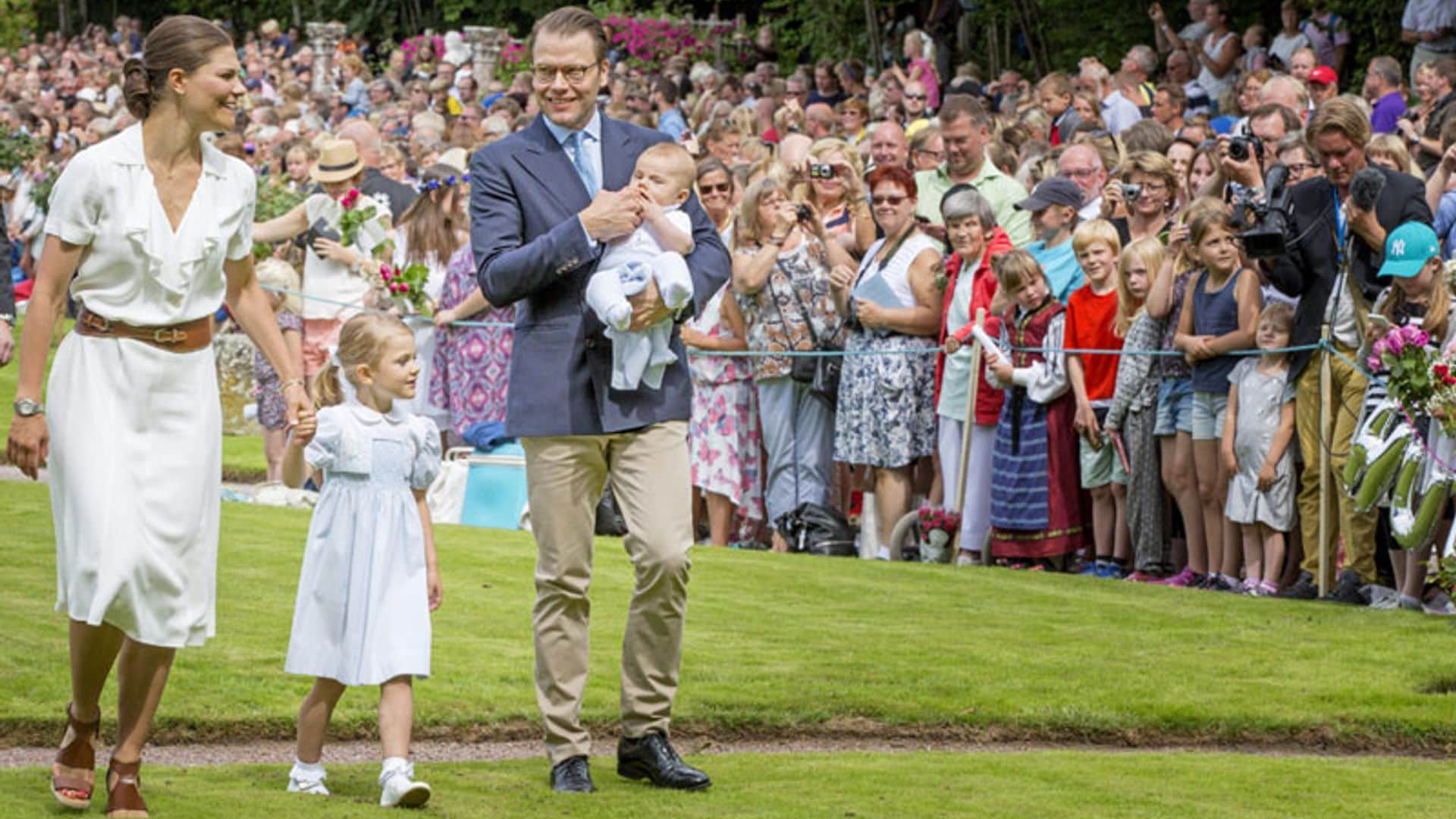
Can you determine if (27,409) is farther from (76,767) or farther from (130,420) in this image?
(76,767)

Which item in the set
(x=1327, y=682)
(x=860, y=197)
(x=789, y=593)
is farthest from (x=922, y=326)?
(x=1327, y=682)

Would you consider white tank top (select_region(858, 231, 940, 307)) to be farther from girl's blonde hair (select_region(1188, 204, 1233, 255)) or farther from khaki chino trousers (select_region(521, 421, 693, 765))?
khaki chino trousers (select_region(521, 421, 693, 765))

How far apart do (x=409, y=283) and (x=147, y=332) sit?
8.83m

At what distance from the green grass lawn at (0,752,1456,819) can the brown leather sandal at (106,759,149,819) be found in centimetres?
7

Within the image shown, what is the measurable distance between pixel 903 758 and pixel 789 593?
11.8ft

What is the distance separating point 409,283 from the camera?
15.2 meters

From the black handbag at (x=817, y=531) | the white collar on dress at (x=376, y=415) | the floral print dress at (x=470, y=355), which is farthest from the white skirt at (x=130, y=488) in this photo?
the floral print dress at (x=470, y=355)

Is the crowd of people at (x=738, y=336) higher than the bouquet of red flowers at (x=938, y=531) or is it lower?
higher

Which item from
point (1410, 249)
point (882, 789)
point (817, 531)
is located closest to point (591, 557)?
point (882, 789)

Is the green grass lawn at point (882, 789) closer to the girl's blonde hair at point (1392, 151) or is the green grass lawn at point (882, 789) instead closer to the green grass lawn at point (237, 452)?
the girl's blonde hair at point (1392, 151)

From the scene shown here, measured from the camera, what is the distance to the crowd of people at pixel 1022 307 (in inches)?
452

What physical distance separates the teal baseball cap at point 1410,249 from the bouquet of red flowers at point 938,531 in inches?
125

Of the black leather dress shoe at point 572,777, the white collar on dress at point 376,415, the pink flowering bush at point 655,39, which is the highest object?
the pink flowering bush at point 655,39

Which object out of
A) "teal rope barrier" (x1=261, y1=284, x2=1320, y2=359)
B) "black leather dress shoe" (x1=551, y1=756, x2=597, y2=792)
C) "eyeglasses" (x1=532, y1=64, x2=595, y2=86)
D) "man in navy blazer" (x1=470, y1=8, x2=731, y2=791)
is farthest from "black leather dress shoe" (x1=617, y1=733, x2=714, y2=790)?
"teal rope barrier" (x1=261, y1=284, x2=1320, y2=359)
